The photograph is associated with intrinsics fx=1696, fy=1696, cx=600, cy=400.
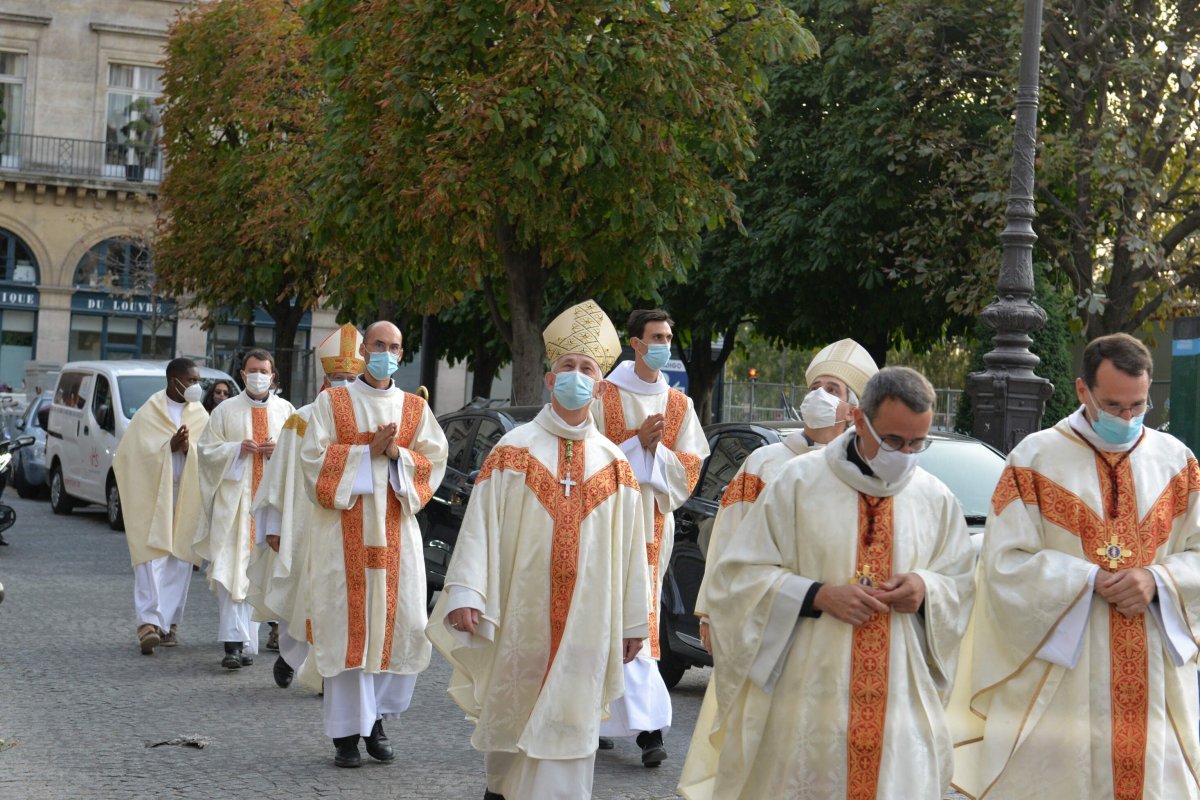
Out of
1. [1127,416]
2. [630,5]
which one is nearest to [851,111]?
[630,5]

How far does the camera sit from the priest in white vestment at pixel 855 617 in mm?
4712

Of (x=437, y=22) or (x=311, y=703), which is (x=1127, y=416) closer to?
(x=311, y=703)

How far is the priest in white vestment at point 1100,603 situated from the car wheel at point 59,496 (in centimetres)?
1811

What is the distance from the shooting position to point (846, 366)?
7.41 metres

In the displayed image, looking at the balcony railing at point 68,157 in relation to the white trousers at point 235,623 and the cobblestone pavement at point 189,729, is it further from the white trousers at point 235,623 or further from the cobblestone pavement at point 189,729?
the white trousers at point 235,623

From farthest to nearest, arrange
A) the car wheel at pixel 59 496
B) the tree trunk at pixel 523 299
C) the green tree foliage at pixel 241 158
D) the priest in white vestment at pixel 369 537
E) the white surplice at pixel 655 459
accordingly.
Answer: the green tree foliage at pixel 241 158 → the car wheel at pixel 59 496 → the tree trunk at pixel 523 299 → the priest in white vestment at pixel 369 537 → the white surplice at pixel 655 459

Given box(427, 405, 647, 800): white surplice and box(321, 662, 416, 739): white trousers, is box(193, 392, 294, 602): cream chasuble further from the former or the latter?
box(427, 405, 647, 800): white surplice

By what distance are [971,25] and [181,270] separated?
46.6 ft

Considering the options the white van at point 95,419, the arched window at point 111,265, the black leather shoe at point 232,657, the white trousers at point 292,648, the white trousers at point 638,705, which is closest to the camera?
the white trousers at point 638,705

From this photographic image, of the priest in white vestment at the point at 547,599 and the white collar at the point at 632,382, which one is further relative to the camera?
the white collar at the point at 632,382

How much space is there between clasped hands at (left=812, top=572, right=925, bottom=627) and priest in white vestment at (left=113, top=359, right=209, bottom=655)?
7.24 metres

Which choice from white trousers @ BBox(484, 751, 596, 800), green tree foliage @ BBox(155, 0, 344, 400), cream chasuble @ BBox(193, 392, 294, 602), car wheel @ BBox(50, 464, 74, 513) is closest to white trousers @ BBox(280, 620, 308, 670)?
cream chasuble @ BBox(193, 392, 294, 602)

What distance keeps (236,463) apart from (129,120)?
4004 cm

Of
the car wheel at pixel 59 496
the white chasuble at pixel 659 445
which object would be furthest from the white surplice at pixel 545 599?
the car wheel at pixel 59 496
